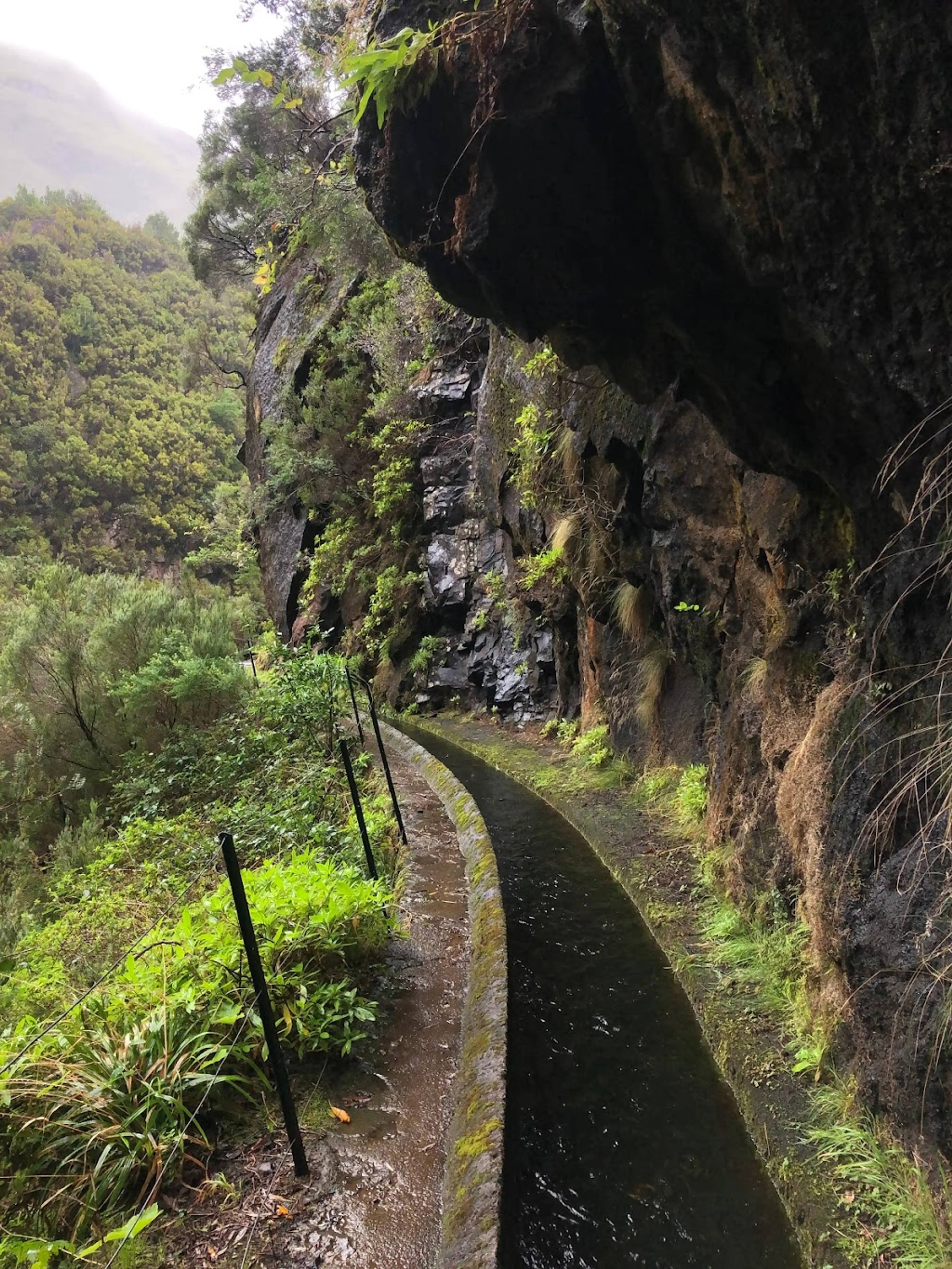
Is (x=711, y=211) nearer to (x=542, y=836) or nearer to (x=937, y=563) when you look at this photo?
(x=937, y=563)

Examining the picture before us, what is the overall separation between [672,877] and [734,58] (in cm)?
488

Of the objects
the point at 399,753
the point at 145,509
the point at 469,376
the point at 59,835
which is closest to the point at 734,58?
the point at 399,753

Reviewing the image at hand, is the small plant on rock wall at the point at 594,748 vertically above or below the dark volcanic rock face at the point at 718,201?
below

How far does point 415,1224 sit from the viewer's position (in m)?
2.39

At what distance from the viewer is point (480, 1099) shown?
2891mm

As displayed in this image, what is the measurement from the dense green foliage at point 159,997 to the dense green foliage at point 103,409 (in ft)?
82.1

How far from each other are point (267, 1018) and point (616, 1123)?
5.83ft

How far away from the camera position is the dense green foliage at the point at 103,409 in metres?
36.2

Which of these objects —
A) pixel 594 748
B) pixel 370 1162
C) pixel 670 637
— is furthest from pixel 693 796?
pixel 370 1162

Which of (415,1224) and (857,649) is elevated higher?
(857,649)

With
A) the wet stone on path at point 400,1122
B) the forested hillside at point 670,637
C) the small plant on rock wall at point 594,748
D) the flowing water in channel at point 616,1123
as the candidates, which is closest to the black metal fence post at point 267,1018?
the wet stone on path at point 400,1122

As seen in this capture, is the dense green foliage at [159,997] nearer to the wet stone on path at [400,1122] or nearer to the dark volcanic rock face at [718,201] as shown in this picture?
the wet stone on path at [400,1122]

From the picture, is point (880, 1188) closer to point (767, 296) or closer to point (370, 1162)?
point (370, 1162)

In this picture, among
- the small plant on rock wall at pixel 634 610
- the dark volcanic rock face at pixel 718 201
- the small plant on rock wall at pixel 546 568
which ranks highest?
the dark volcanic rock face at pixel 718 201
